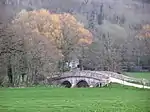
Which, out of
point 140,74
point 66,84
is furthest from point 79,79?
point 140,74

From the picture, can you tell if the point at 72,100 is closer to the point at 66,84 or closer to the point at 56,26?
the point at 66,84

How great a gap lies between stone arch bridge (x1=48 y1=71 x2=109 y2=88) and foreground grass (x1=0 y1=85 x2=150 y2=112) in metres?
0.11

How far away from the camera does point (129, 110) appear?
3.18m

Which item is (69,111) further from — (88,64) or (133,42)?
(133,42)

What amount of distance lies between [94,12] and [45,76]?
0.72 m

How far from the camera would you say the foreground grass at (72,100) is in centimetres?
312

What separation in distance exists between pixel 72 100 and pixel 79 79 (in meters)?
0.69

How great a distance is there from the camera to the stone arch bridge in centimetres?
361

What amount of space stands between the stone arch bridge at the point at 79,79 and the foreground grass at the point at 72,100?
11 centimetres

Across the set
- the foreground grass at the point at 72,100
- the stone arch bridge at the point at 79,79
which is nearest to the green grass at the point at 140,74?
the foreground grass at the point at 72,100

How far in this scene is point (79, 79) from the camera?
3.99 meters

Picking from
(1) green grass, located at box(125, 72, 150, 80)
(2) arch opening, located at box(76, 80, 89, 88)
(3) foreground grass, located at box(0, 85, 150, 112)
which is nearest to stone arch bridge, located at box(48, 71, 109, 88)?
(2) arch opening, located at box(76, 80, 89, 88)

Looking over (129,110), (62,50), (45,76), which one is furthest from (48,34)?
(129,110)

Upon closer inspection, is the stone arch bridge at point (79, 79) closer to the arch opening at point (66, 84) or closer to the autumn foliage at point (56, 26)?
the arch opening at point (66, 84)
